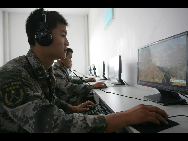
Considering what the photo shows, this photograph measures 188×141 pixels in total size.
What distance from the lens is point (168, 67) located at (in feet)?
2.67

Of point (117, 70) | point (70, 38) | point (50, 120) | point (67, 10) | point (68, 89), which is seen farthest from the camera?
point (70, 38)

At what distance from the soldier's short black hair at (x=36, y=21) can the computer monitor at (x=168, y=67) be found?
635mm

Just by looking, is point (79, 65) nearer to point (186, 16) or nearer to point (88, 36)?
point (88, 36)

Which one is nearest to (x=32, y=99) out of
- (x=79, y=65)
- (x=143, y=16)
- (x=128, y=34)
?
(x=143, y=16)

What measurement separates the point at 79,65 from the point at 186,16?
4.67 meters

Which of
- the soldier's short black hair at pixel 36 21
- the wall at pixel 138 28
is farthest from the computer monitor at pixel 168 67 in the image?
the soldier's short black hair at pixel 36 21

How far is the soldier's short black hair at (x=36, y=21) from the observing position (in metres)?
0.76

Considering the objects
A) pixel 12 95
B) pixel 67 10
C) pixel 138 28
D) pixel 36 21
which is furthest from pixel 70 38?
pixel 12 95

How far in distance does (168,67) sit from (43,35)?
72cm

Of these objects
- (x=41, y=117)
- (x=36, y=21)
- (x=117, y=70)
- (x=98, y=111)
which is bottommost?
(x=98, y=111)

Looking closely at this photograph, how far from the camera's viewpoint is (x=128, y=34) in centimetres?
182

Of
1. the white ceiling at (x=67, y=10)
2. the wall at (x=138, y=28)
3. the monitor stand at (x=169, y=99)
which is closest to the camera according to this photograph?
the monitor stand at (x=169, y=99)

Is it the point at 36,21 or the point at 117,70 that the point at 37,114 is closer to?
the point at 36,21

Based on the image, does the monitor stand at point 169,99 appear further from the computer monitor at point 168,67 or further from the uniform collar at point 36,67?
the uniform collar at point 36,67
